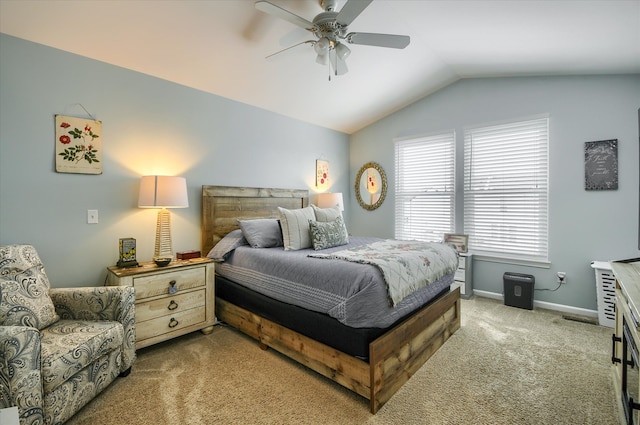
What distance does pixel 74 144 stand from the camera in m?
2.46

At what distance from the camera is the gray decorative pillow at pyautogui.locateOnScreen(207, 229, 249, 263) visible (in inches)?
118

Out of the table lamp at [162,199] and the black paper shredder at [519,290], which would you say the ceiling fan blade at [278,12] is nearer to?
the table lamp at [162,199]

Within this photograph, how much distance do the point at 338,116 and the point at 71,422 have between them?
4.31 m

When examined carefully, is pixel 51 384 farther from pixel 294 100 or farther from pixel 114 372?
pixel 294 100

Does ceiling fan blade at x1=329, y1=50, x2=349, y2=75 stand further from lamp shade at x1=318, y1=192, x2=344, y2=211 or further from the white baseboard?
the white baseboard

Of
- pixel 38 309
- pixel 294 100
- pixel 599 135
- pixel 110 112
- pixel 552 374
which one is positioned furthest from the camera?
pixel 294 100

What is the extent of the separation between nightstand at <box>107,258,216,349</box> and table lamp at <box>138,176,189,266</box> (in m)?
0.13

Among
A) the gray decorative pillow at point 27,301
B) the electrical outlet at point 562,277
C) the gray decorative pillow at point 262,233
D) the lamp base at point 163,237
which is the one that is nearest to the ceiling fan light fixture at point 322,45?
the gray decorative pillow at point 262,233

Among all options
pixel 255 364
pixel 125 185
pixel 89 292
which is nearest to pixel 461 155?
pixel 255 364

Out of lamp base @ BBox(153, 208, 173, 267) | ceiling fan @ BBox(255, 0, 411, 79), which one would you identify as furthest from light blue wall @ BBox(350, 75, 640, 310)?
lamp base @ BBox(153, 208, 173, 267)

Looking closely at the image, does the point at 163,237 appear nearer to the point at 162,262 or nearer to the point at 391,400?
the point at 162,262

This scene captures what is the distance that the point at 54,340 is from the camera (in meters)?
1.70

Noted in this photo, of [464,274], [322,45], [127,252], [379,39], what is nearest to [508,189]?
[464,274]

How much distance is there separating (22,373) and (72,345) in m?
0.29
